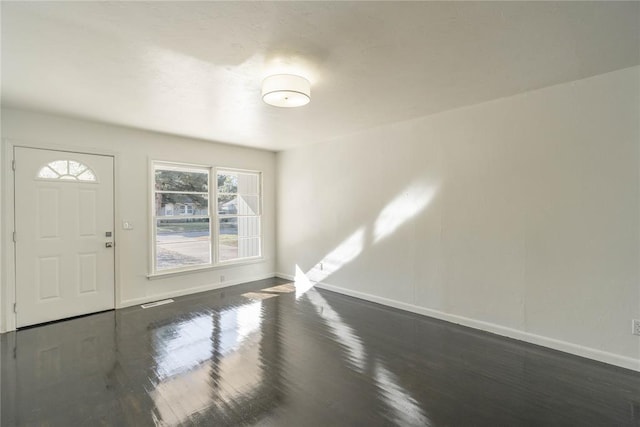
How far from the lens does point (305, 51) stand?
2287 millimetres

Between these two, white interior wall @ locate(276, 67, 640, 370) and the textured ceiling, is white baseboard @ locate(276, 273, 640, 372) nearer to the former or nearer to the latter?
white interior wall @ locate(276, 67, 640, 370)

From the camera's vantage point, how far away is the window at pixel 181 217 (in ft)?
15.6

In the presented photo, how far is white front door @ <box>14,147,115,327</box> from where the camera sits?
141 inches

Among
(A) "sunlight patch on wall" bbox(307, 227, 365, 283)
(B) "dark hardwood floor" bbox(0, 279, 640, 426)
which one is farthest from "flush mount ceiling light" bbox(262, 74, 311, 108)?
(A) "sunlight patch on wall" bbox(307, 227, 365, 283)

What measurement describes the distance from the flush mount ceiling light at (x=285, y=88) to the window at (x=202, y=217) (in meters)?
2.98

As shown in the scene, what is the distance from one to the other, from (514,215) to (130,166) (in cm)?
507

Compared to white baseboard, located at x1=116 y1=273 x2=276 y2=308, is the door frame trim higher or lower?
higher

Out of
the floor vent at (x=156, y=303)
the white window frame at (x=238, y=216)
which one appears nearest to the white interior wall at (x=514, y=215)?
the white window frame at (x=238, y=216)

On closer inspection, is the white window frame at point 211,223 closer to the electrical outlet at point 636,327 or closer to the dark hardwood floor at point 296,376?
the dark hardwood floor at point 296,376

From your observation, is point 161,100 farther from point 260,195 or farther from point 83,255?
point 260,195

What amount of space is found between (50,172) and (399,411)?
15.4 feet

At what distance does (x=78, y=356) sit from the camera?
2877mm

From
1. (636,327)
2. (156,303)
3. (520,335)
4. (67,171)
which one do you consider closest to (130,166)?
(67,171)

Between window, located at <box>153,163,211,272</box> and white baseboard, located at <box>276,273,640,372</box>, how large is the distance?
2889mm
